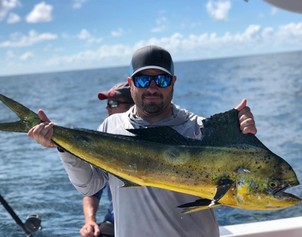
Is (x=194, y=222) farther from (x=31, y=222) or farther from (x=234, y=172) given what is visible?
(x=31, y=222)

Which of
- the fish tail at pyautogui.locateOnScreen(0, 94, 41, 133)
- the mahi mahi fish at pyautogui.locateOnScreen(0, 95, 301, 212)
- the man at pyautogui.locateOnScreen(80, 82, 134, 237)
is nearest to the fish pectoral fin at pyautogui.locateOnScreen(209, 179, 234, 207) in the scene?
the mahi mahi fish at pyautogui.locateOnScreen(0, 95, 301, 212)

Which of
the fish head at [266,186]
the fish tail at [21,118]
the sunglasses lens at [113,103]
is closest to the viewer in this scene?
the fish head at [266,186]

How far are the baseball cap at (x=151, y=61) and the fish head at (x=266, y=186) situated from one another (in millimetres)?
562

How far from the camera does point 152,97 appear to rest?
1.85 meters

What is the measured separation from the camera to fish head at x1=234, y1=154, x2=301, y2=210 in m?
1.42

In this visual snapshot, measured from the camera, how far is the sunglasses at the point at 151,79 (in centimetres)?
184

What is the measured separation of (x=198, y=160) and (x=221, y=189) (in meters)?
0.14

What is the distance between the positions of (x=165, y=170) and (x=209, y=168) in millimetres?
144

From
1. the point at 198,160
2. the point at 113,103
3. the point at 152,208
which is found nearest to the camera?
the point at 198,160

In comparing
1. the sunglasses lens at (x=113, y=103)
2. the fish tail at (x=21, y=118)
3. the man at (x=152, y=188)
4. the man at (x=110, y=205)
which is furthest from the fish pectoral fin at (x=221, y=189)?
the sunglasses lens at (x=113, y=103)

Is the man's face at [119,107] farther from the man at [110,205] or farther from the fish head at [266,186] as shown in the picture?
the fish head at [266,186]

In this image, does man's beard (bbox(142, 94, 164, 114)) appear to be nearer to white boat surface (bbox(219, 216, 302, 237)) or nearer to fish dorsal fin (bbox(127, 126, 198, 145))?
fish dorsal fin (bbox(127, 126, 198, 145))

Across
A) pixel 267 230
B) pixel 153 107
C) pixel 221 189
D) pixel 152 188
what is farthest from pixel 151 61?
pixel 267 230

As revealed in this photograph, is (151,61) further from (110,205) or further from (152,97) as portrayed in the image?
(110,205)
